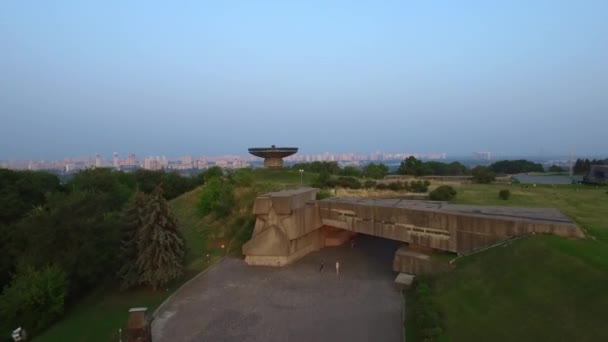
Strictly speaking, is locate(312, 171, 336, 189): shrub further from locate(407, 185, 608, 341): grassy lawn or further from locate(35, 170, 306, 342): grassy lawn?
locate(407, 185, 608, 341): grassy lawn

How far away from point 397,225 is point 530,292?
779 cm

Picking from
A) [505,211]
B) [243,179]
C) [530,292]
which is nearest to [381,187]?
[243,179]

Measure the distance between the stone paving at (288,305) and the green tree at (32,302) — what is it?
5.75 metres

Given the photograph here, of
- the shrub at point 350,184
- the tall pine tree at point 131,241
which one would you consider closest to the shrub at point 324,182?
the shrub at point 350,184

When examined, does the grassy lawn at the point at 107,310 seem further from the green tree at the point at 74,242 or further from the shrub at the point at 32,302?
the green tree at the point at 74,242

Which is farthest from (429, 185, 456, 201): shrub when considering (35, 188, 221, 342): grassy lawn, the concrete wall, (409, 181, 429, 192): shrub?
(35, 188, 221, 342): grassy lawn

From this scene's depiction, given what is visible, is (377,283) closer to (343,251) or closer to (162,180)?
(343,251)

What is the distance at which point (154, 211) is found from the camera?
1848 centimetres

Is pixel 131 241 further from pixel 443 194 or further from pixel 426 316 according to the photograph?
pixel 443 194

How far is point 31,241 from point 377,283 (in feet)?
61.4

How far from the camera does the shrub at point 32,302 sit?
52.8 ft

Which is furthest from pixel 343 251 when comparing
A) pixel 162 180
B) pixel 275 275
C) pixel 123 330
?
pixel 162 180

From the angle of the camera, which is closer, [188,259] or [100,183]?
[188,259]

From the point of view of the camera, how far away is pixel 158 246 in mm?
18266
